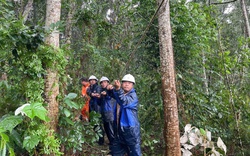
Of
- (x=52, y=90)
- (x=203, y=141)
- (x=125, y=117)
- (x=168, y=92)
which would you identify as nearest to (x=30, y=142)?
(x=52, y=90)

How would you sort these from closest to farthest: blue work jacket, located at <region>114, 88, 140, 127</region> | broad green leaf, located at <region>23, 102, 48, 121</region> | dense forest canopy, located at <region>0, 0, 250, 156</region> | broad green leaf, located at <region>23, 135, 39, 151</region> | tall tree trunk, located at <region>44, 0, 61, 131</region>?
broad green leaf, located at <region>23, 102, 48, 121</region>
broad green leaf, located at <region>23, 135, 39, 151</region>
dense forest canopy, located at <region>0, 0, 250, 156</region>
tall tree trunk, located at <region>44, 0, 61, 131</region>
blue work jacket, located at <region>114, 88, 140, 127</region>

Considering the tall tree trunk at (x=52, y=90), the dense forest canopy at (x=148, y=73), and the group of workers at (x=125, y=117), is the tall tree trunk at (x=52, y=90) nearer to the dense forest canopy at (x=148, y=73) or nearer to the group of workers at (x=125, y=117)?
the dense forest canopy at (x=148, y=73)

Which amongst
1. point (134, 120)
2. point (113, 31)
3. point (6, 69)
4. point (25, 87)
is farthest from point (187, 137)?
point (113, 31)

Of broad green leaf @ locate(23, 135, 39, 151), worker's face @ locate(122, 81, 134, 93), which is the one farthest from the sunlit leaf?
broad green leaf @ locate(23, 135, 39, 151)

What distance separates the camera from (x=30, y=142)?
240cm

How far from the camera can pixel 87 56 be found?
6.19 meters

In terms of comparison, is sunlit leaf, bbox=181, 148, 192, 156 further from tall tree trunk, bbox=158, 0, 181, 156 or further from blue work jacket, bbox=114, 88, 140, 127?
blue work jacket, bbox=114, 88, 140, 127

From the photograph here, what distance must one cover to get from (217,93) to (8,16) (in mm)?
4512

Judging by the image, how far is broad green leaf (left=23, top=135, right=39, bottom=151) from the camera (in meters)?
2.37

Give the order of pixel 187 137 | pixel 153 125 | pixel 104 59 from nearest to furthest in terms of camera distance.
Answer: pixel 187 137 → pixel 153 125 → pixel 104 59

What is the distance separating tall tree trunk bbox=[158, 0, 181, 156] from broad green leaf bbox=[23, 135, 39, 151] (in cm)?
189

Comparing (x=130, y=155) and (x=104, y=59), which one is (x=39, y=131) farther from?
(x=104, y=59)

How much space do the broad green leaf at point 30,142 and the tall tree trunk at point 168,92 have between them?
189 centimetres

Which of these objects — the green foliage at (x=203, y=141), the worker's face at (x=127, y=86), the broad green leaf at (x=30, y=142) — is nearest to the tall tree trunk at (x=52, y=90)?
the broad green leaf at (x=30, y=142)
